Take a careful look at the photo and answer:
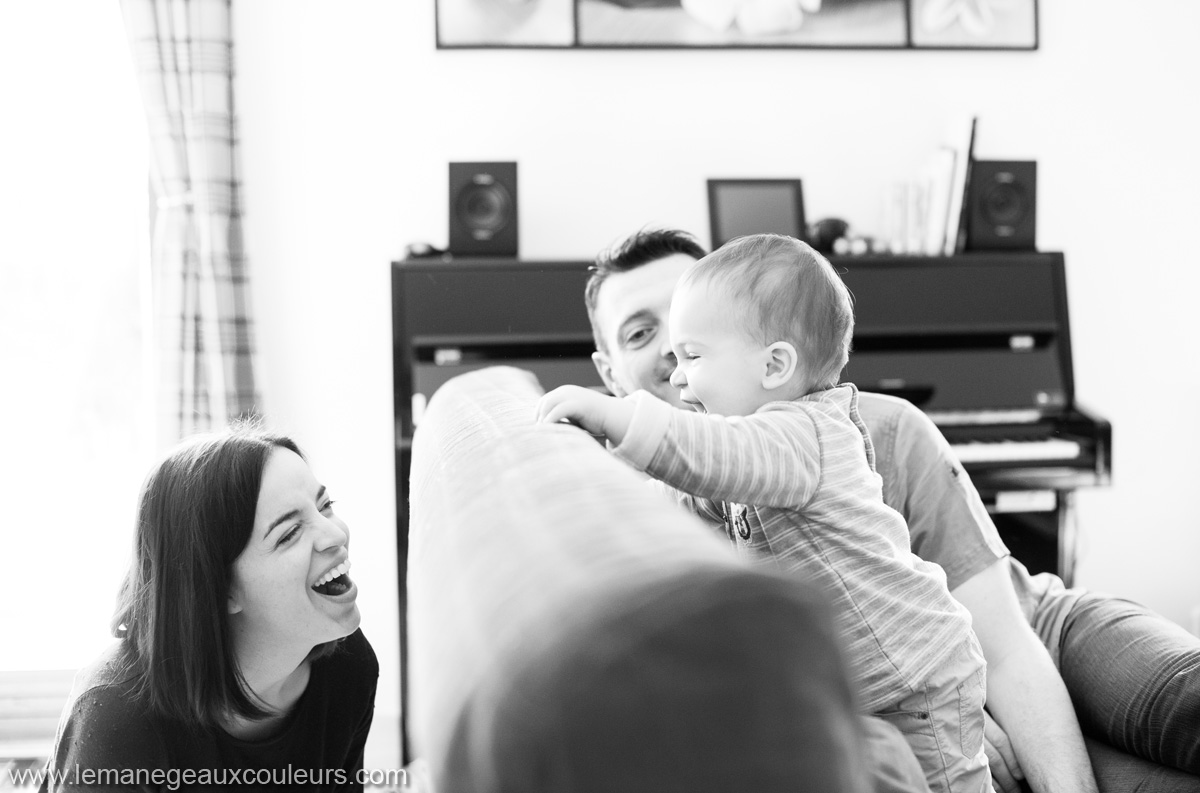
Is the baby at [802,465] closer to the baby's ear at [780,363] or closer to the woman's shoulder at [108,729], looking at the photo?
the baby's ear at [780,363]

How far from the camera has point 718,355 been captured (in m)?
1.11

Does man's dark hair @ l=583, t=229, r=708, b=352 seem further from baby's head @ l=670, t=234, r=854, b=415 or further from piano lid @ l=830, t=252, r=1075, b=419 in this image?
piano lid @ l=830, t=252, r=1075, b=419

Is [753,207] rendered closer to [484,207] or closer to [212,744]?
[484,207]

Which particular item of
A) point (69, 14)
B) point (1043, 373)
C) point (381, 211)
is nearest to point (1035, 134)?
point (1043, 373)

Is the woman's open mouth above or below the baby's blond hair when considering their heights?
below

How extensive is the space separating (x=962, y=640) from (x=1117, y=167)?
3.15 meters

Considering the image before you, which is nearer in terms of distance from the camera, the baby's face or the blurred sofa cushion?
the blurred sofa cushion

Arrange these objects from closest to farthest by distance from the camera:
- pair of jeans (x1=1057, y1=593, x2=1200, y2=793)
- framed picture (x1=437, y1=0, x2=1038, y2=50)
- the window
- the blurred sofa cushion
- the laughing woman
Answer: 1. the blurred sofa cushion
2. pair of jeans (x1=1057, y1=593, x2=1200, y2=793)
3. the laughing woman
4. framed picture (x1=437, y1=0, x2=1038, y2=50)
5. the window

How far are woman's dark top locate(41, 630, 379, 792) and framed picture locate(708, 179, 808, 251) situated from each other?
197cm

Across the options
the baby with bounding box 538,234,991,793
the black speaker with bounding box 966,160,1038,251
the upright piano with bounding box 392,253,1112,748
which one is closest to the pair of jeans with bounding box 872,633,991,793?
the baby with bounding box 538,234,991,793

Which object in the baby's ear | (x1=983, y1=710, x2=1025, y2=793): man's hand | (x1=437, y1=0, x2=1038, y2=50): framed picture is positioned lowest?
(x1=983, y1=710, x2=1025, y2=793): man's hand

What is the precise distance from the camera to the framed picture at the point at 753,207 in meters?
3.25

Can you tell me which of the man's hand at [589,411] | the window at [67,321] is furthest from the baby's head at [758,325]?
the window at [67,321]

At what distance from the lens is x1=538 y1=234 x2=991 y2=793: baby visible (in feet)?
2.81
